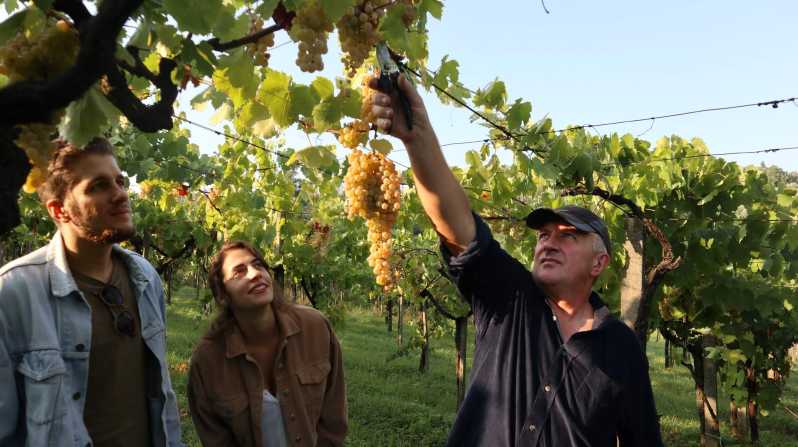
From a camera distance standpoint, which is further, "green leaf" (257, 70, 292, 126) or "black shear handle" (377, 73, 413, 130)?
"green leaf" (257, 70, 292, 126)

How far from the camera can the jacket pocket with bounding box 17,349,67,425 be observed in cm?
183

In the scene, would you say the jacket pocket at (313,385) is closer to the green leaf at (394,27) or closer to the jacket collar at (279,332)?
the jacket collar at (279,332)

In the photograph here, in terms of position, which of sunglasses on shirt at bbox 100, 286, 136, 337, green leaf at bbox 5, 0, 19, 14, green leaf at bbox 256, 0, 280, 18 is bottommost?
sunglasses on shirt at bbox 100, 286, 136, 337

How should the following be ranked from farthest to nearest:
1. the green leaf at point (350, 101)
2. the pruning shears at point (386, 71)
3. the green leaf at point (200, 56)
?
the green leaf at point (350, 101) → the pruning shears at point (386, 71) → the green leaf at point (200, 56)

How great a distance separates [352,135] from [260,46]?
420mm

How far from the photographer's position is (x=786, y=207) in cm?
523

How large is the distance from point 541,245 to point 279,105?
1.12m

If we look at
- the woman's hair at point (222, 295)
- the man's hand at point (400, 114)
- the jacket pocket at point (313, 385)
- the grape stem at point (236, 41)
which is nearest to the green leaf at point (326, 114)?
the man's hand at point (400, 114)

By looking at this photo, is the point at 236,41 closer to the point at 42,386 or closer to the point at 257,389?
the point at 42,386

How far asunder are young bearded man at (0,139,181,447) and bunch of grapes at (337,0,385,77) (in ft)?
3.27

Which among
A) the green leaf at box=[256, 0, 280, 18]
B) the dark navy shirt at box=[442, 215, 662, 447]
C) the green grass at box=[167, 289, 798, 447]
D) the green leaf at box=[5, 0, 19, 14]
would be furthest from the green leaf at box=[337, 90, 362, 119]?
the green grass at box=[167, 289, 798, 447]

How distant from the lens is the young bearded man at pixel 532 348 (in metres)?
1.89

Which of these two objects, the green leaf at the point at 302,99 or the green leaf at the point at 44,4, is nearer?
the green leaf at the point at 44,4

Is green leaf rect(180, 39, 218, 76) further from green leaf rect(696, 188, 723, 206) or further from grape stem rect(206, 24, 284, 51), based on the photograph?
green leaf rect(696, 188, 723, 206)
